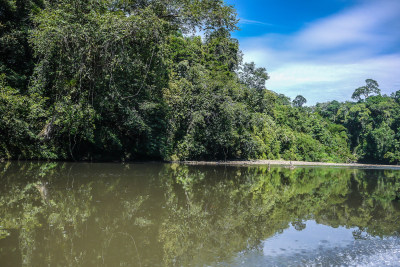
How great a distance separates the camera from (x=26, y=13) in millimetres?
18281

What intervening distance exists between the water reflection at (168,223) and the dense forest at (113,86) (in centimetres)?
610

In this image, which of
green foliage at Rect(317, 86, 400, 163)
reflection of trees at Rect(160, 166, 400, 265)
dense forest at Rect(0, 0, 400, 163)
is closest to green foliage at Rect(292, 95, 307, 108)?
green foliage at Rect(317, 86, 400, 163)

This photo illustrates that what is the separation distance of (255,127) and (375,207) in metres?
22.8

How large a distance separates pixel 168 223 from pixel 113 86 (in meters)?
12.8

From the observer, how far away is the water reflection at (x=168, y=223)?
4645 millimetres

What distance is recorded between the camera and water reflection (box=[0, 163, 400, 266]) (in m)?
4.64

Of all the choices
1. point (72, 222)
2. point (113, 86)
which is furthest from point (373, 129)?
point (72, 222)

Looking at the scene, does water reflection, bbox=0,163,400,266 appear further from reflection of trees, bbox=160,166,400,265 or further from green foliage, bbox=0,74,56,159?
green foliage, bbox=0,74,56,159

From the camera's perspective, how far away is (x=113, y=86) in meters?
17.6

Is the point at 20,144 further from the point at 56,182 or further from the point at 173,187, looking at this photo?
the point at 173,187

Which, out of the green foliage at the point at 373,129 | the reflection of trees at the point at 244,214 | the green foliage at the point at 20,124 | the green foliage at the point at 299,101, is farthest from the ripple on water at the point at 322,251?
the green foliage at the point at 299,101

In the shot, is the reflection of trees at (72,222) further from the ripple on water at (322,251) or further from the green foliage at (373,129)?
the green foliage at (373,129)

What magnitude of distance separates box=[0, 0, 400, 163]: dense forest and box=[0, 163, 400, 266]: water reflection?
6100mm

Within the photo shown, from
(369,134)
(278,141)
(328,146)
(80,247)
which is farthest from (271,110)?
(80,247)
